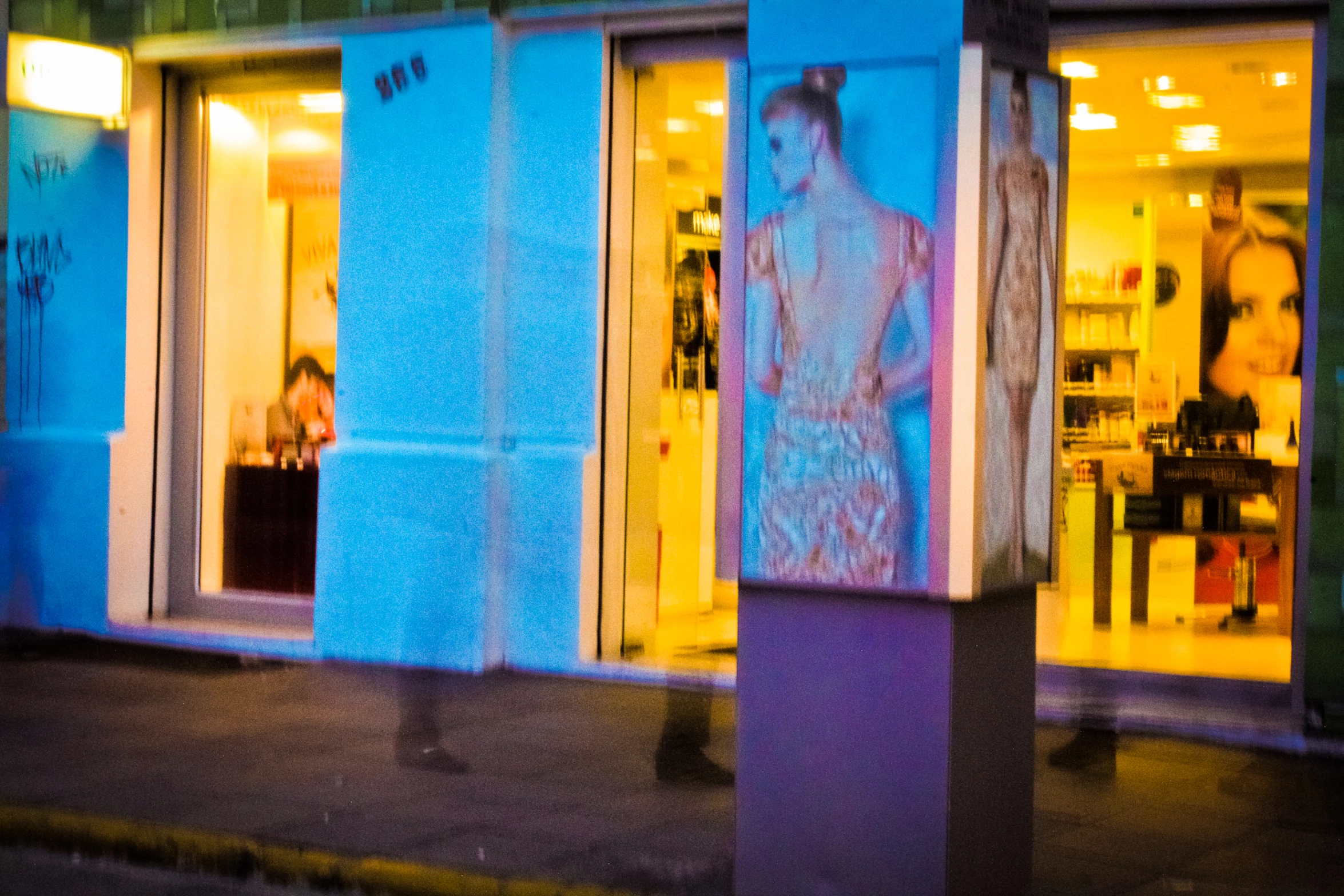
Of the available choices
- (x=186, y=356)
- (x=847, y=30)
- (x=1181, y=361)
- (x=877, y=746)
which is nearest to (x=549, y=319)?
(x=186, y=356)

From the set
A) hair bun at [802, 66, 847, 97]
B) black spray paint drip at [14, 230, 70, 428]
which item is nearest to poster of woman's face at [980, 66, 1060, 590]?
hair bun at [802, 66, 847, 97]

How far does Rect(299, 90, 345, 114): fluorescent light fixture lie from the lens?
11.5m

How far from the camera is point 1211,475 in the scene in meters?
11.1

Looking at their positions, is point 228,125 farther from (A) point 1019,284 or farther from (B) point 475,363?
(A) point 1019,284

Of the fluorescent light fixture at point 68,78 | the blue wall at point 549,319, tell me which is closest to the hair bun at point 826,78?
the blue wall at point 549,319

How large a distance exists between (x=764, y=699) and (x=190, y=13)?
8.03 m

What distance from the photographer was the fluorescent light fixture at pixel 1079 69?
959 cm

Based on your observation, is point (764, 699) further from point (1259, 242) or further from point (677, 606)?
point (1259, 242)

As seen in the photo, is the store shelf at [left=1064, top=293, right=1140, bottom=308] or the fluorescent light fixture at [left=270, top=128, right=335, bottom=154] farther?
the store shelf at [left=1064, top=293, right=1140, bottom=308]

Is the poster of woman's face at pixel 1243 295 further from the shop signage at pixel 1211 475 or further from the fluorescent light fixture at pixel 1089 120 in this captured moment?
the fluorescent light fixture at pixel 1089 120

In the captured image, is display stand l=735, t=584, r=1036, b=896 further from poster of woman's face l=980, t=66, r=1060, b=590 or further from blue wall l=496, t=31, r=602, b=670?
blue wall l=496, t=31, r=602, b=670

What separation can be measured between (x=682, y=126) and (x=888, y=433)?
6.06 meters

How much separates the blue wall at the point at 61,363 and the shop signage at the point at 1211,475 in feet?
24.0

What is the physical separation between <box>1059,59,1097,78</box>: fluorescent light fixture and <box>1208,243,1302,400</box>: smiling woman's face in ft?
6.41
